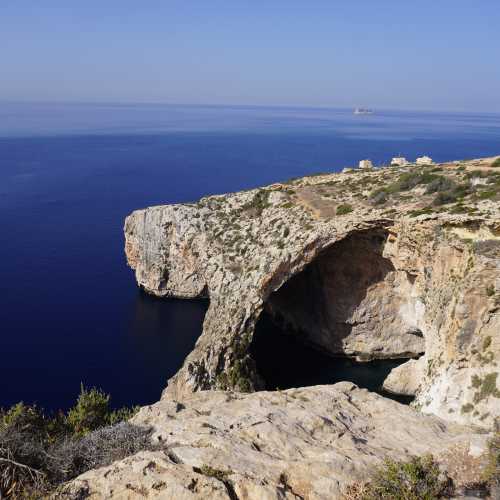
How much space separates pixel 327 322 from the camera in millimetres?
42500

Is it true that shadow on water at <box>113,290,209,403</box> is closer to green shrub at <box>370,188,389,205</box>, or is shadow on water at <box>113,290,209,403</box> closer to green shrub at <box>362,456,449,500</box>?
green shrub at <box>370,188,389,205</box>

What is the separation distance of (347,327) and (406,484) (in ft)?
102

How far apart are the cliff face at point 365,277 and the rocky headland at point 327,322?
119 mm

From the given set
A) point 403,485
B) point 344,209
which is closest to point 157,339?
point 344,209

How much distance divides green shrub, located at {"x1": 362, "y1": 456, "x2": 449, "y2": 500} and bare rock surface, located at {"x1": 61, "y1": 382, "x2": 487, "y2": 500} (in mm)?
721

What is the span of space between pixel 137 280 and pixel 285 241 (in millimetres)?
27085

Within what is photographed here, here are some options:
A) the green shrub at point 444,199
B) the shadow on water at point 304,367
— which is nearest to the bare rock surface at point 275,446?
the shadow on water at point 304,367

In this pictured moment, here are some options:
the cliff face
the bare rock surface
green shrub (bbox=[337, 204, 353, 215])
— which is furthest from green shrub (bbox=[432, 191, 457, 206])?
the bare rock surface

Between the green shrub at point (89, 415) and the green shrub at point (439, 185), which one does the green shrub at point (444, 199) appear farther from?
the green shrub at point (89, 415)

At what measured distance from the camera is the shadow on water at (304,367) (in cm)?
3756

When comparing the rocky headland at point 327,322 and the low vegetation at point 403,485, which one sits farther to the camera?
the rocky headland at point 327,322

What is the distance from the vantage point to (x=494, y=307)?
25.2m

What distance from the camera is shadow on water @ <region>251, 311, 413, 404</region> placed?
123 ft

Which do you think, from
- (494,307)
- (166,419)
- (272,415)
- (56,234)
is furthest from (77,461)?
(56,234)
